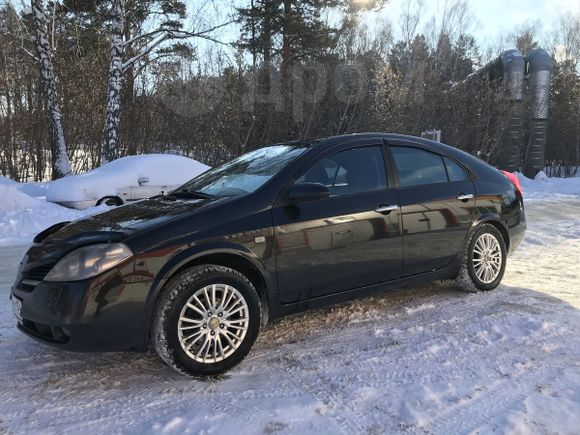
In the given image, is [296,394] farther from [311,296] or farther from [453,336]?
[453,336]

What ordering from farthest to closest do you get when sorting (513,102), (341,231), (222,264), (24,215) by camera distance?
(513,102), (24,215), (341,231), (222,264)

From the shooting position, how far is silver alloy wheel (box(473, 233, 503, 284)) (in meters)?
4.95

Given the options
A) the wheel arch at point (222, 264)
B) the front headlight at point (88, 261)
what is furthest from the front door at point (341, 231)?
the front headlight at point (88, 261)

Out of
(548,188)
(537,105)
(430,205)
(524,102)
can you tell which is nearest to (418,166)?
(430,205)

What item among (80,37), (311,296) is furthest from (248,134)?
(311,296)

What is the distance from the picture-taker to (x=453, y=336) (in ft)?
13.0

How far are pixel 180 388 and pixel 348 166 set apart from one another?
83.5 inches

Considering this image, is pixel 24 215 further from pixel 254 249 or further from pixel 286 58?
pixel 286 58

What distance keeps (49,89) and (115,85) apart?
173 cm

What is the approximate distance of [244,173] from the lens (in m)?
4.24

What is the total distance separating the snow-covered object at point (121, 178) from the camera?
30.9 ft

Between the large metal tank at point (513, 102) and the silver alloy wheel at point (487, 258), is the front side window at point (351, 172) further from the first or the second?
the large metal tank at point (513, 102)

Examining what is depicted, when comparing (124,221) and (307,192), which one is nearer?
(124,221)

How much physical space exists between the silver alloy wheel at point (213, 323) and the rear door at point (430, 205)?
1.62m
